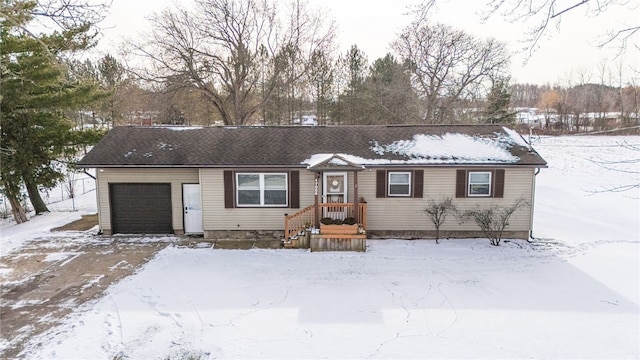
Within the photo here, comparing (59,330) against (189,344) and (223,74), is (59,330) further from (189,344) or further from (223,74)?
(223,74)

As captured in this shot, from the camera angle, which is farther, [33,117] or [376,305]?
[33,117]

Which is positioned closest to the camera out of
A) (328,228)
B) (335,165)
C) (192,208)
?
(328,228)

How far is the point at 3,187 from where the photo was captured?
15.0 m

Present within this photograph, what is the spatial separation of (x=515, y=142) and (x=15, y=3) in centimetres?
1383

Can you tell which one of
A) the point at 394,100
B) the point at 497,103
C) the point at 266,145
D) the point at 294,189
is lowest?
the point at 294,189

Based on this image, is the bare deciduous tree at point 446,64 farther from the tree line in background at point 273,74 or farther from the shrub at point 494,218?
the shrub at point 494,218

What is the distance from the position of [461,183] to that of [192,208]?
8.76 m

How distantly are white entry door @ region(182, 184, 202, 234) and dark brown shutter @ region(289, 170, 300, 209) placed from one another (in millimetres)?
3021

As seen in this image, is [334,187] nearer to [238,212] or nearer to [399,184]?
[399,184]

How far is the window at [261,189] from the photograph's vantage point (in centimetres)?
1325

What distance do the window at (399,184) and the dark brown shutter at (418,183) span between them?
18 centimetres

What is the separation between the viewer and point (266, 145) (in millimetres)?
14094

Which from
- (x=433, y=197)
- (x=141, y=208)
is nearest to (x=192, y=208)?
(x=141, y=208)

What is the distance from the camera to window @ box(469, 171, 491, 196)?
13172 millimetres
